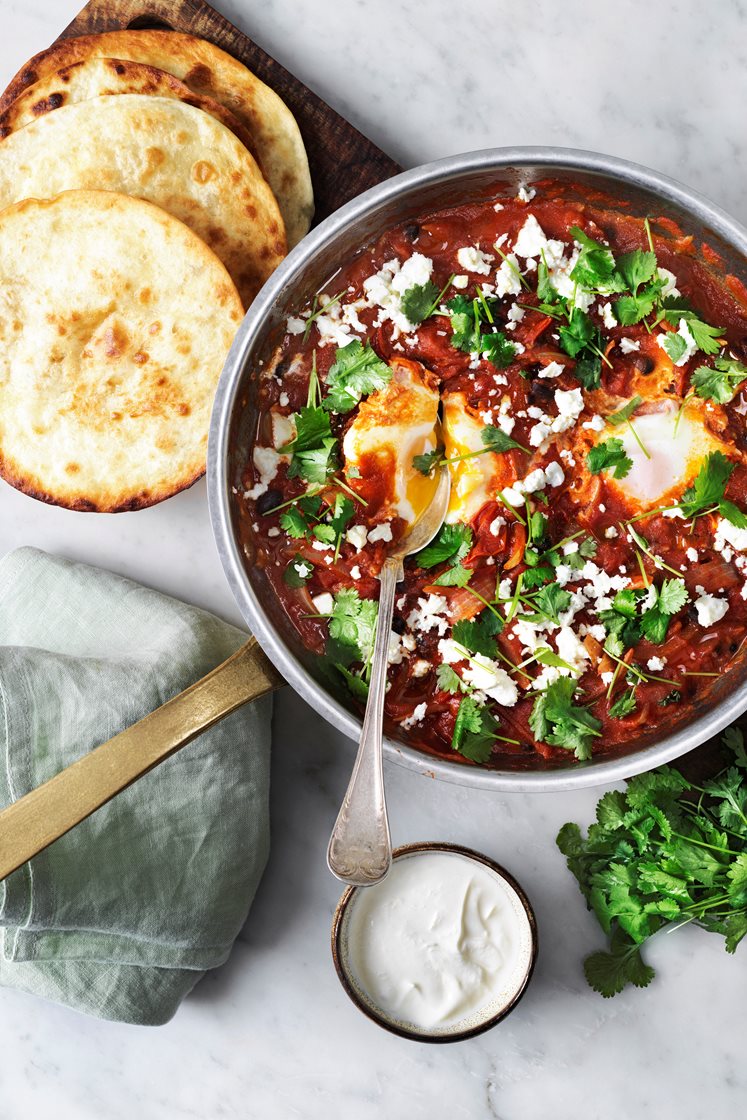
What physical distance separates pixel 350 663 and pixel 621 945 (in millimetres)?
A: 1396

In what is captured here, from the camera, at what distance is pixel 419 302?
2.98 meters

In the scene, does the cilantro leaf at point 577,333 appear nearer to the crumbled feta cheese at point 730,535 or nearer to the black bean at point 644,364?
the black bean at point 644,364

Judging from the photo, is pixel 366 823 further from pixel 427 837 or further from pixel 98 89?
pixel 98 89

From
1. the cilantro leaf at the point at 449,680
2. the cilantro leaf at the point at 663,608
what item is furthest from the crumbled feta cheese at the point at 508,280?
the cilantro leaf at the point at 449,680

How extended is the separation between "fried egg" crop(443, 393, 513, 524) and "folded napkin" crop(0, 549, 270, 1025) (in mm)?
1014

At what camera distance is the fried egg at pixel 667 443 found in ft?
9.86

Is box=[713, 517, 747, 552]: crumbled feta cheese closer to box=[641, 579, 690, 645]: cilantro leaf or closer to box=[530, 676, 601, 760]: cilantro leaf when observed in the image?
box=[641, 579, 690, 645]: cilantro leaf

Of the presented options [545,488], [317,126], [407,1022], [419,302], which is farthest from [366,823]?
[317,126]

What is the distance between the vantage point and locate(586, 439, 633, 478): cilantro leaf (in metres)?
2.96

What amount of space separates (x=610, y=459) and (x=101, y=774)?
5.59 ft

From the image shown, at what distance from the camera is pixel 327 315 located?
312 centimetres

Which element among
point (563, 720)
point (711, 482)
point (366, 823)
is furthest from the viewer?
point (563, 720)

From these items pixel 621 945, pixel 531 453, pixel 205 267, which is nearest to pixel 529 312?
pixel 531 453

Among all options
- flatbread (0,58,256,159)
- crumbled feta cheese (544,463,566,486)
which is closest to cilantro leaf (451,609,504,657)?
crumbled feta cheese (544,463,566,486)
